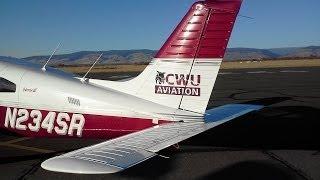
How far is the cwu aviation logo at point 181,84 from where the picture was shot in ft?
26.4

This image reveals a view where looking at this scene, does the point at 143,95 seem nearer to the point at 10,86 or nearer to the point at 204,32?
the point at 204,32

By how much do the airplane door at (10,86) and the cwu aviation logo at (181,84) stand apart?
3398 mm

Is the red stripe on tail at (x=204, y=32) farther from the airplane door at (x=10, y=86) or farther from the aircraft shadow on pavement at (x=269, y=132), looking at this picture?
the airplane door at (x=10, y=86)

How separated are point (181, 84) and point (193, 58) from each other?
61cm

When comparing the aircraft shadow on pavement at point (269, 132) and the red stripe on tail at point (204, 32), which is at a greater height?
the red stripe on tail at point (204, 32)

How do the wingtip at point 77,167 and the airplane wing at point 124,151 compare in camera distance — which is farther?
the airplane wing at point 124,151

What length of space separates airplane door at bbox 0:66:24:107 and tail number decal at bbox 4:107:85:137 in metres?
0.19

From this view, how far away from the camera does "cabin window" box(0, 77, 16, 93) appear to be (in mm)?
8884

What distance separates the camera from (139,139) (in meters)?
6.34

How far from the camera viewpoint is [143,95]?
8.35 metres

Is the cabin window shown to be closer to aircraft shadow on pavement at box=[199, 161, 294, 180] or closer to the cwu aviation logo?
the cwu aviation logo

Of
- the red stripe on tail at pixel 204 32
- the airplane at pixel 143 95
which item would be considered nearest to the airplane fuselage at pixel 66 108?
the airplane at pixel 143 95

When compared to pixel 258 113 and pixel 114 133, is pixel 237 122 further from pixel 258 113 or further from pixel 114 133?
pixel 114 133

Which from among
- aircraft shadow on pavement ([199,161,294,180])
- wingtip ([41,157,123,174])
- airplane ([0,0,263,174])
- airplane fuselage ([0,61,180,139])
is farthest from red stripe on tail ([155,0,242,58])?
wingtip ([41,157,123,174])
